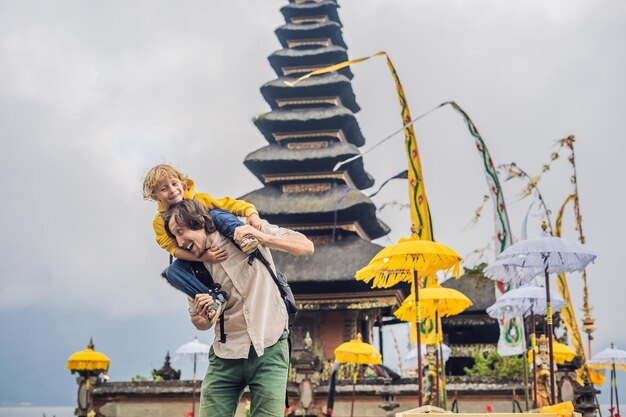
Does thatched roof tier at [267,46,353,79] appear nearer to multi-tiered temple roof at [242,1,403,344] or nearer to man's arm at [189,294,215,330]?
multi-tiered temple roof at [242,1,403,344]

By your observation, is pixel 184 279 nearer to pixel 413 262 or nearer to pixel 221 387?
pixel 221 387

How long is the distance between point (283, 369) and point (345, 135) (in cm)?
2449

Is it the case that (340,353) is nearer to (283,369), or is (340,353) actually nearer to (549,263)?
(549,263)

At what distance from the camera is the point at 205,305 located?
11.8ft

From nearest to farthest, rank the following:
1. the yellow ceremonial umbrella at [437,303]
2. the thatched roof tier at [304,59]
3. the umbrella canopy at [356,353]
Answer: the yellow ceremonial umbrella at [437,303] < the umbrella canopy at [356,353] < the thatched roof tier at [304,59]

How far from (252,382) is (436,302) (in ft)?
31.7

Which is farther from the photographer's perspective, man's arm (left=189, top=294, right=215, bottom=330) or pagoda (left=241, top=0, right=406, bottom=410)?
pagoda (left=241, top=0, right=406, bottom=410)

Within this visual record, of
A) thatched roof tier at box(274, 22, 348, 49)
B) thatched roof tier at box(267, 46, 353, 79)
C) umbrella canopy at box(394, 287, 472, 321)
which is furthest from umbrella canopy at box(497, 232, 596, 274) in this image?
thatched roof tier at box(274, 22, 348, 49)

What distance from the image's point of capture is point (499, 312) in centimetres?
1386

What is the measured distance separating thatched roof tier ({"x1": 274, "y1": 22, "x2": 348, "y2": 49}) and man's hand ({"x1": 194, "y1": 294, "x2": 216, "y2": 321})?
25916 mm

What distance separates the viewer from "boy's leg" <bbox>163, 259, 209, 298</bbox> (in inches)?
147

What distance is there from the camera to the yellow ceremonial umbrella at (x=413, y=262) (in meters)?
A: 10.5

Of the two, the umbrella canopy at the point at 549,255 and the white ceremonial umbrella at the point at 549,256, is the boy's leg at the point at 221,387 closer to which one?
the white ceremonial umbrella at the point at 549,256

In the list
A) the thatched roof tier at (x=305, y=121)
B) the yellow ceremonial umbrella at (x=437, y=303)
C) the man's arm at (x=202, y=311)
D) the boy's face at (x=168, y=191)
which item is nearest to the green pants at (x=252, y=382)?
the man's arm at (x=202, y=311)
